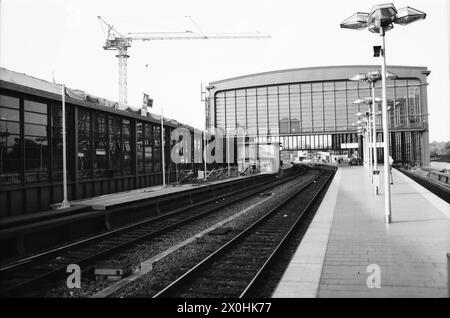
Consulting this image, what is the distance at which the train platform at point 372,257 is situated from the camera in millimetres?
6059

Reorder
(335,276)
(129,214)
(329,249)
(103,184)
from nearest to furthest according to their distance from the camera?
(335,276) < (329,249) < (129,214) < (103,184)

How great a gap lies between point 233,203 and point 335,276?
13672 mm

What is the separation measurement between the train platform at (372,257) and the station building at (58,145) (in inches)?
347

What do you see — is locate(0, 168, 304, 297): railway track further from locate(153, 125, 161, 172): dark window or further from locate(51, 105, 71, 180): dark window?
locate(153, 125, 161, 172): dark window

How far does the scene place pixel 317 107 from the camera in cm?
7644

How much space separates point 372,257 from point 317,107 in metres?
70.9

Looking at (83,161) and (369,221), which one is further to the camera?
(83,161)

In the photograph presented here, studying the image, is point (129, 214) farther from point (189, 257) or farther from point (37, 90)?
point (189, 257)

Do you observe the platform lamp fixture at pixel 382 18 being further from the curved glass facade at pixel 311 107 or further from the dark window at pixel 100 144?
the curved glass facade at pixel 311 107

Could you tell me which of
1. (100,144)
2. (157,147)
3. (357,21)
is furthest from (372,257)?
(157,147)

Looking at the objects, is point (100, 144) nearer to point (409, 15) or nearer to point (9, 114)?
point (9, 114)

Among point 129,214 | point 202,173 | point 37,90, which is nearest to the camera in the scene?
point 37,90
